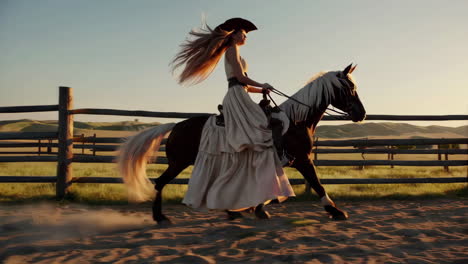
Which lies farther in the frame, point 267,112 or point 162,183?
point 162,183

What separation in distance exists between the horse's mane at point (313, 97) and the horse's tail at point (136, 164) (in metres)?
1.65

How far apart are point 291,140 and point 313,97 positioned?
0.61m

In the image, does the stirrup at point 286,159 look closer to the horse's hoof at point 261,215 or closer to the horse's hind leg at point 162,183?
the horse's hoof at point 261,215

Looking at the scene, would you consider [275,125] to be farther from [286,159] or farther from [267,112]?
[286,159]

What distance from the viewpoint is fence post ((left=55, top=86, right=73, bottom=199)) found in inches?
231

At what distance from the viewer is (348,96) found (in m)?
4.27

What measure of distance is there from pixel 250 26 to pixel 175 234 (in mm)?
2530

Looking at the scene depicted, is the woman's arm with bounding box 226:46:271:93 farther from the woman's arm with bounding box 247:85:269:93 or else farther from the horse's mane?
the horse's mane

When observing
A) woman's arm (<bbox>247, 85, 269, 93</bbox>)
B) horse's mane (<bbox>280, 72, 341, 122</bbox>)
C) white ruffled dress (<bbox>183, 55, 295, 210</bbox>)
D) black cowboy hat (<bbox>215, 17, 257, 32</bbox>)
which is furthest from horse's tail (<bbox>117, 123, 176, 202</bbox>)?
horse's mane (<bbox>280, 72, 341, 122</bbox>)

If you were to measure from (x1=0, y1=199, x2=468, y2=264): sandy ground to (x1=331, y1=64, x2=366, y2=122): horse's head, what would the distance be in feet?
4.37

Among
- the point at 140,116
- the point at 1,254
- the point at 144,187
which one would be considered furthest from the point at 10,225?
the point at 140,116

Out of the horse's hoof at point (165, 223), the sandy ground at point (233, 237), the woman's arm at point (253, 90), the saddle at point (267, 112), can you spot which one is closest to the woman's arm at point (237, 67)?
the saddle at point (267, 112)

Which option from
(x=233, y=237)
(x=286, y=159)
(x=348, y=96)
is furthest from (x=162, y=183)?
(x=348, y=96)

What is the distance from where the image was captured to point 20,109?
→ 6191 millimetres
